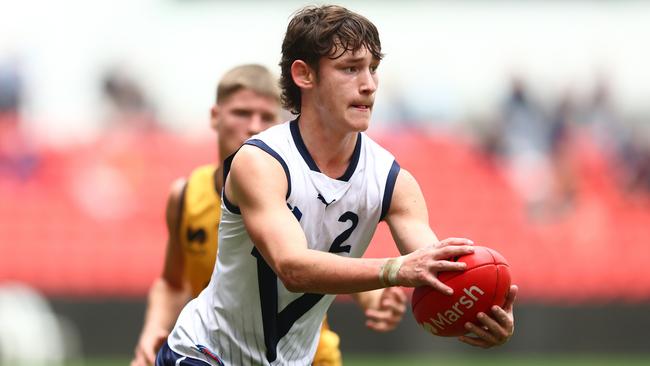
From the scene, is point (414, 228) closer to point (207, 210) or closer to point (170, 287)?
point (207, 210)

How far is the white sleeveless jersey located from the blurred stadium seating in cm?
952

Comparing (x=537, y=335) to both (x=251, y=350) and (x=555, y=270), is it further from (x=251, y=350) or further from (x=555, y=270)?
(x=251, y=350)

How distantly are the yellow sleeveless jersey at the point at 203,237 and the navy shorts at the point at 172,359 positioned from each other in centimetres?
97

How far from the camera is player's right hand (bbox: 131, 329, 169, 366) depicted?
5.97m

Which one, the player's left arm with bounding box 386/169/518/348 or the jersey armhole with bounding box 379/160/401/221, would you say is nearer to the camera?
the player's left arm with bounding box 386/169/518/348

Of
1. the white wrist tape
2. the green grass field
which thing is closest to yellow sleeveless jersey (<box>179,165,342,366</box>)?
the white wrist tape

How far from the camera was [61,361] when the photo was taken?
13656 millimetres

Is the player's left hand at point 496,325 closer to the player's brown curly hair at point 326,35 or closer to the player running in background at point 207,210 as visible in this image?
the player's brown curly hair at point 326,35

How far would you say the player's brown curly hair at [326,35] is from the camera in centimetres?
472

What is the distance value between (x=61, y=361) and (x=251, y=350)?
9132 mm

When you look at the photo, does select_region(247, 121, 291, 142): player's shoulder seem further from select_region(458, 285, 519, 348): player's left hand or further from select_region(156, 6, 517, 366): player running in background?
select_region(458, 285, 519, 348): player's left hand

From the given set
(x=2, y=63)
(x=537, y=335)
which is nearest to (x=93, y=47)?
(x=2, y=63)

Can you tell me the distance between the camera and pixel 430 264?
4180 mm

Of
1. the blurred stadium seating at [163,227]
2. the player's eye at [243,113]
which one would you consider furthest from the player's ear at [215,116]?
the blurred stadium seating at [163,227]
